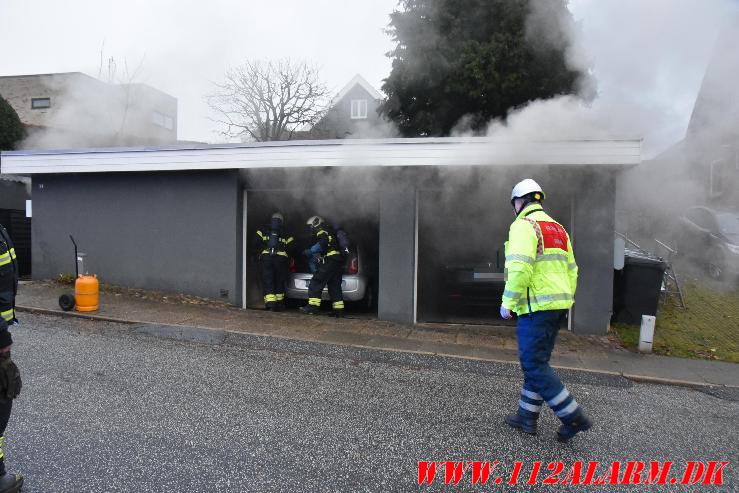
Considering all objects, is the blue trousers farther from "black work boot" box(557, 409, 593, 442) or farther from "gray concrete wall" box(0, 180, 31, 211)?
"gray concrete wall" box(0, 180, 31, 211)

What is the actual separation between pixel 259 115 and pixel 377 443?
19274 millimetres

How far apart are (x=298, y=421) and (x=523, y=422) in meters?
1.62

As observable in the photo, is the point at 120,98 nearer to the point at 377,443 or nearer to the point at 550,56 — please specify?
the point at 550,56

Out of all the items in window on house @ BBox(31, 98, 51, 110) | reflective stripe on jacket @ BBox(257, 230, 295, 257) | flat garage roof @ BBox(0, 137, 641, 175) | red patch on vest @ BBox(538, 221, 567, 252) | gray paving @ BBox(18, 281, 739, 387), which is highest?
window on house @ BBox(31, 98, 51, 110)

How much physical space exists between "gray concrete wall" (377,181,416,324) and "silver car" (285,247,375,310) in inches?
25.6

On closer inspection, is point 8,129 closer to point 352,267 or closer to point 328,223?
point 328,223

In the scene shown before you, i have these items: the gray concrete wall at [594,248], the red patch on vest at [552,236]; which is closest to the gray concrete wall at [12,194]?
the gray concrete wall at [594,248]

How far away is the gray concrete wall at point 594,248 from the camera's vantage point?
249 inches

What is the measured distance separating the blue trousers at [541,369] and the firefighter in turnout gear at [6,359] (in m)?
3.02

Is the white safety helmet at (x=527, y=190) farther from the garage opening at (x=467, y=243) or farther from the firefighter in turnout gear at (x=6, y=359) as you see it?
the firefighter in turnout gear at (x=6, y=359)

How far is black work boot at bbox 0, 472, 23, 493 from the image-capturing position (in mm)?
2404

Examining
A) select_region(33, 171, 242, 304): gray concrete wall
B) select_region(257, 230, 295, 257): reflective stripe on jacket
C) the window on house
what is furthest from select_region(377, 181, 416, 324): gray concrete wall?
the window on house

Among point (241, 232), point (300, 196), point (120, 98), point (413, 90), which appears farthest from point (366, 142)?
point (120, 98)

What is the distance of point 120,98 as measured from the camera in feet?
57.2
